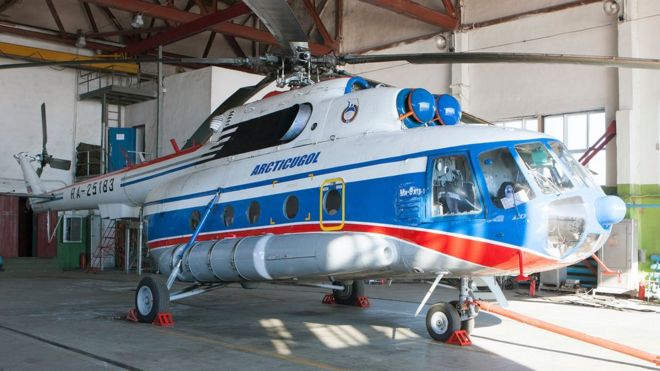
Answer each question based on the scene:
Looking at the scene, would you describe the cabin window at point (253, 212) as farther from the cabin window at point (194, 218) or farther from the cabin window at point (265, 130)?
the cabin window at point (194, 218)

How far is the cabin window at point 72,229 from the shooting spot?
26.4 metres

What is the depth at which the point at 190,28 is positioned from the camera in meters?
24.0

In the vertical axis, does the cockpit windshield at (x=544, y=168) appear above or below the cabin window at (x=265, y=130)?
below

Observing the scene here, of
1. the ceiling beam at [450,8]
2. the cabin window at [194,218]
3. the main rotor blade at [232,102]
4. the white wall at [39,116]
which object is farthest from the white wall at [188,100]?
the cabin window at [194,218]

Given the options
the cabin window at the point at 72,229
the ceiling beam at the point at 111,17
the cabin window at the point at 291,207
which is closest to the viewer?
the cabin window at the point at 291,207

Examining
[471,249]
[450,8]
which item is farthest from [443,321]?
[450,8]

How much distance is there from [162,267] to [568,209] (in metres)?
6.79

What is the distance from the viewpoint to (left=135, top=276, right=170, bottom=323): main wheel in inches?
398

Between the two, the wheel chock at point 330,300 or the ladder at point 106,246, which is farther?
the ladder at point 106,246

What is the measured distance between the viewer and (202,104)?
23.2 meters

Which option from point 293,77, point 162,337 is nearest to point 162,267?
point 162,337

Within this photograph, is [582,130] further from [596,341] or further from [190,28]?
[190,28]

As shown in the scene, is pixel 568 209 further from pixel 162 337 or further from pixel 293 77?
pixel 162 337

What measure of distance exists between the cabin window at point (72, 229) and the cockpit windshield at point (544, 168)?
2286cm
